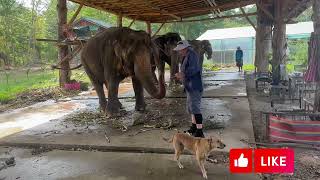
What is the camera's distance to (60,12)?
14.4 m

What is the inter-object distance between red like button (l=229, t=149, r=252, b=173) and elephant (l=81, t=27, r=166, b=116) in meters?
2.57

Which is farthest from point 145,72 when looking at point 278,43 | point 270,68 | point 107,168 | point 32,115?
point 270,68

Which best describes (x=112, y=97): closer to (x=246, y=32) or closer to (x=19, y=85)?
(x=19, y=85)

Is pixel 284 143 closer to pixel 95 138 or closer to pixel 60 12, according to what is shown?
pixel 95 138

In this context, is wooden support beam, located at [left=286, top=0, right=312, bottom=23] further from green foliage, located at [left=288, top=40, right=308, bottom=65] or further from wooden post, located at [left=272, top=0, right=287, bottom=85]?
green foliage, located at [left=288, top=40, right=308, bottom=65]

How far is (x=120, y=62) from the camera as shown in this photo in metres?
7.78

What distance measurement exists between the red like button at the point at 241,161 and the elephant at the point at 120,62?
2.57 m

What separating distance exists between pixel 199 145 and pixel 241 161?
560 mm

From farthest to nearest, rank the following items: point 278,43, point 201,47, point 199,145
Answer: point 201,47
point 278,43
point 199,145

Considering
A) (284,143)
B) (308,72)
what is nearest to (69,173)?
(284,143)

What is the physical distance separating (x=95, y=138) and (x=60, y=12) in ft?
30.8

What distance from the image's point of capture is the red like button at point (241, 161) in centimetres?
420

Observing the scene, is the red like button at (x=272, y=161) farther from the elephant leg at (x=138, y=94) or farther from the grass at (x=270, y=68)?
the grass at (x=270, y=68)

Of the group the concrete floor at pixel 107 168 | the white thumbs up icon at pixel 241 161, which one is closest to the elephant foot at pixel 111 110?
the concrete floor at pixel 107 168
